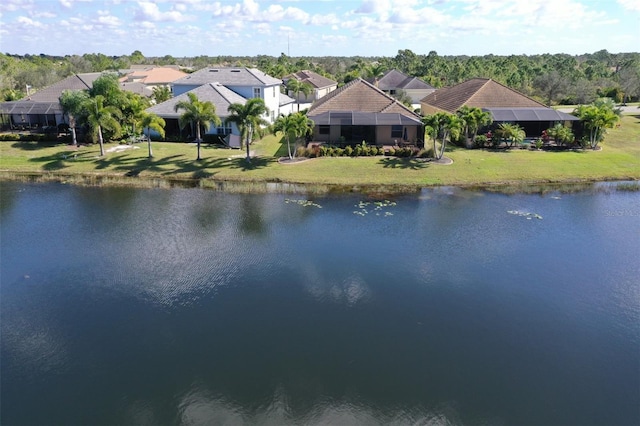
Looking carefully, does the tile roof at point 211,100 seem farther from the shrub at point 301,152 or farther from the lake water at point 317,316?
the lake water at point 317,316

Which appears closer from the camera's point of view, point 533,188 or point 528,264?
point 528,264

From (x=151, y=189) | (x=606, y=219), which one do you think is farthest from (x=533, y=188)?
→ (x=151, y=189)

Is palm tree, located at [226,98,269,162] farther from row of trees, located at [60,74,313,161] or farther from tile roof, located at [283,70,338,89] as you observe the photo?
tile roof, located at [283,70,338,89]

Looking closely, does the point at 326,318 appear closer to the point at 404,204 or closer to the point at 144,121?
the point at 404,204

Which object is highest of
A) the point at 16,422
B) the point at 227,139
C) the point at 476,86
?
the point at 476,86

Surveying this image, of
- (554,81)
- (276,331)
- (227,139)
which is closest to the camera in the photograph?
(276,331)

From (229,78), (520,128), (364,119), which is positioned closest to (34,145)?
(229,78)
